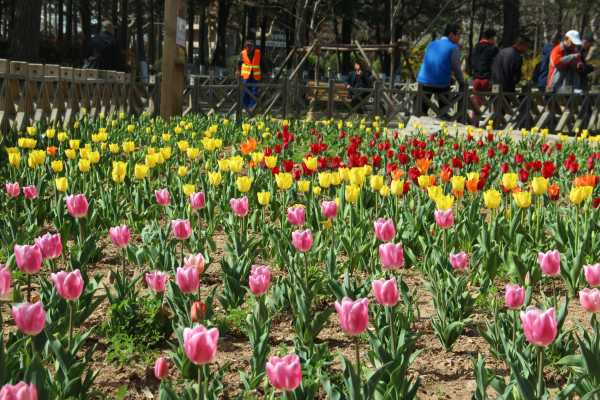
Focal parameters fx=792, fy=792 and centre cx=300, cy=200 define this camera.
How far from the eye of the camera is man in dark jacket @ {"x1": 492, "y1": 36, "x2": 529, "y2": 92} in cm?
1470

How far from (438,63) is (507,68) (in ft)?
6.63

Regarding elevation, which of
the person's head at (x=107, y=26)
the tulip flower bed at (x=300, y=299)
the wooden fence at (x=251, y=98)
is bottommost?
the tulip flower bed at (x=300, y=299)

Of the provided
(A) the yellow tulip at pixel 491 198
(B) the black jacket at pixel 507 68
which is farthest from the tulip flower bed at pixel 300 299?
(B) the black jacket at pixel 507 68

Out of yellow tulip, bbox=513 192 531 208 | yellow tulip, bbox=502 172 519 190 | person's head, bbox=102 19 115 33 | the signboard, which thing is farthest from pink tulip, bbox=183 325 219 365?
person's head, bbox=102 19 115 33

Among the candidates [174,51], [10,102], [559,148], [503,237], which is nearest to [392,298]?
[503,237]

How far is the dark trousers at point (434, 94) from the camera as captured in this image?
14500 mm

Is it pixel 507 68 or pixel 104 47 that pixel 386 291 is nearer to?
pixel 507 68

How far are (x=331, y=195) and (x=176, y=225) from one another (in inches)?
90.7

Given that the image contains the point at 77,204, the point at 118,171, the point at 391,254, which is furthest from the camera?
the point at 118,171

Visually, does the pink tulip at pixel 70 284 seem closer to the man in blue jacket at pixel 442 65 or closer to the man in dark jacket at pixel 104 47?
the man in blue jacket at pixel 442 65

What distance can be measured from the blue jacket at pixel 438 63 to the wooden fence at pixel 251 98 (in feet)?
2.17

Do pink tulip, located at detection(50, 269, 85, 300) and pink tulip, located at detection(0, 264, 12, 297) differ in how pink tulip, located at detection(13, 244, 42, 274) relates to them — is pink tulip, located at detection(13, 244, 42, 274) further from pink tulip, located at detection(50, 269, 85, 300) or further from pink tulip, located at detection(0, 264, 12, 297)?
pink tulip, located at detection(50, 269, 85, 300)

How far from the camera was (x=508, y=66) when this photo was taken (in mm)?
15023

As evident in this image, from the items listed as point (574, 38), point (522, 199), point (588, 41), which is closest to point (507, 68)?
point (574, 38)
